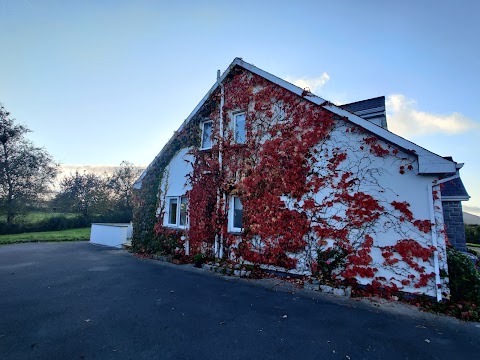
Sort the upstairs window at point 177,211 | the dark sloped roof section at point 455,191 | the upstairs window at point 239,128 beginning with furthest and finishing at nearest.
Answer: the upstairs window at point 177,211 → the upstairs window at point 239,128 → the dark sloped roof section at point 455,191

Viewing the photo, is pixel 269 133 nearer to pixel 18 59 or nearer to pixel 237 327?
pixel 237 327

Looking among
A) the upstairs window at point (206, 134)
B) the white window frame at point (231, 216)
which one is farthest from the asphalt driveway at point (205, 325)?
the upstairs window at point (206, 134)

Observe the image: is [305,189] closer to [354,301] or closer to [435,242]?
[354,301]

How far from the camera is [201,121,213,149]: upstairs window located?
1077 centimetres

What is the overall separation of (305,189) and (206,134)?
5.79 metres

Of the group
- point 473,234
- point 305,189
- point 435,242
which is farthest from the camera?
point 473,234

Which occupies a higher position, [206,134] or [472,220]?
[206,134]

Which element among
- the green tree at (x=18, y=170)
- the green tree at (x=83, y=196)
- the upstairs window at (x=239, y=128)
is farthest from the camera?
the green tree at (x=83, y=196)

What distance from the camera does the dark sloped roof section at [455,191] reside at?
8.27m

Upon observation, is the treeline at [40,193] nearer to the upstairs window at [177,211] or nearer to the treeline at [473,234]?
the upstairs window at [177,211]

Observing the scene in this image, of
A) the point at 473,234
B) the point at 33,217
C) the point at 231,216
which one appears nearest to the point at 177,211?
the point at 231,216

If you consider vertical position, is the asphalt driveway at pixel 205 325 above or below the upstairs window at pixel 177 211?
below

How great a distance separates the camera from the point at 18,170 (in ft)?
74.3

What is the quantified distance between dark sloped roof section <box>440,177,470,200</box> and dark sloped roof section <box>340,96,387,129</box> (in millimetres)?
3752
